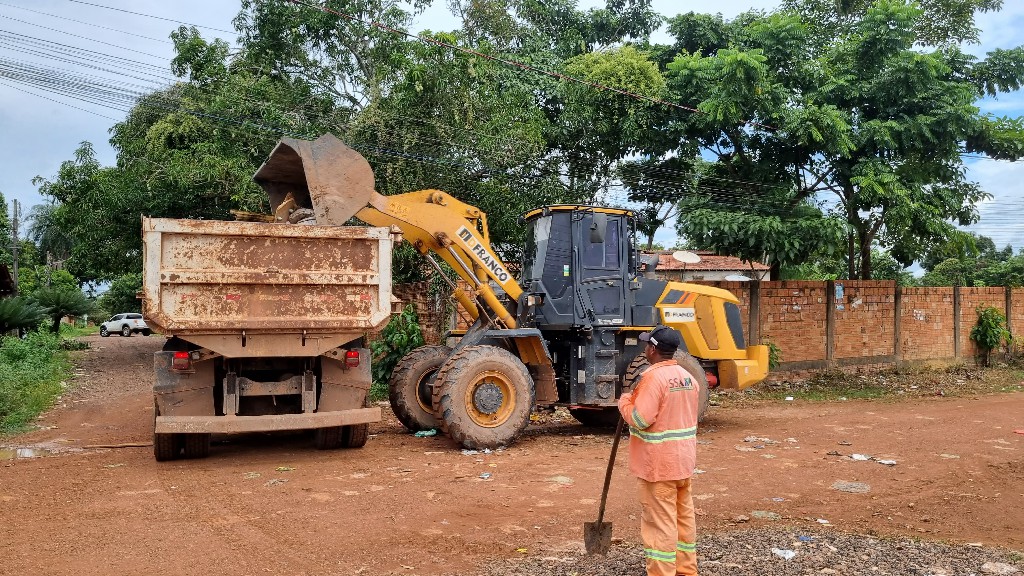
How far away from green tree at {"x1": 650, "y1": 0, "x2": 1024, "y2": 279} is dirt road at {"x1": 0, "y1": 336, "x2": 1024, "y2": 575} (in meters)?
4.42

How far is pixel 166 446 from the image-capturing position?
7.78 meters

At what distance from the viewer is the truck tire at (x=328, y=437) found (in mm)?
8516

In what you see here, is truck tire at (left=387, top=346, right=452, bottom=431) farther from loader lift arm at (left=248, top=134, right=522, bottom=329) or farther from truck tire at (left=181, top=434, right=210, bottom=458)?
truck tire at (left=181, top=434, right=210, bottom=458)

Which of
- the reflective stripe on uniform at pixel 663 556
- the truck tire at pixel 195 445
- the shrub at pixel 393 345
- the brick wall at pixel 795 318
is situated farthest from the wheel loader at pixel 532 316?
the brick wall at pixel 795 318

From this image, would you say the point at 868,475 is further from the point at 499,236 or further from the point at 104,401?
the point at 104,401

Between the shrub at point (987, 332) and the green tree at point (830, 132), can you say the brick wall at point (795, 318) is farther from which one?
the shrub at point (987, 332)

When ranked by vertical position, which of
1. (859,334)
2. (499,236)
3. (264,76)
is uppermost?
(264,76)

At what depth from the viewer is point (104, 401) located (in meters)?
13.3

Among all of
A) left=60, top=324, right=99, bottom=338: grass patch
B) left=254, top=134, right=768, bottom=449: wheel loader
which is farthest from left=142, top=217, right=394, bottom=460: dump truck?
left=60, top=324, right=99, bottom=338: grass patch

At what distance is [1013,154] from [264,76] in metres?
14.0

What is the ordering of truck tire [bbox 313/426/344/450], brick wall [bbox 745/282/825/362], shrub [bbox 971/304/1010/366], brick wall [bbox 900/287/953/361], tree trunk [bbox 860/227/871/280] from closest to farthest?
truck tire [bbox 313/426/344/450] → brick wall [bbox 745/282/825/362] → tree trunk [bbox 860/227/871/280] → brick wall [bbox 900/287/953/361] → shrub [bbox 971/304/1010/366]

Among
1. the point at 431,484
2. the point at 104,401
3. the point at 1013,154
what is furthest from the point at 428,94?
the point at 1013,154

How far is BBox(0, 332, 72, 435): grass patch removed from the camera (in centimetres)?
1070

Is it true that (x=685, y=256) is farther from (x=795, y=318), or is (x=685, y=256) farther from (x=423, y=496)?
(x=795, y=318)
